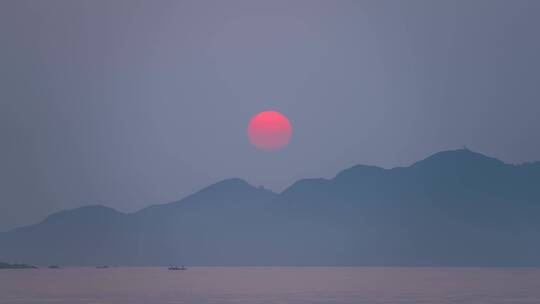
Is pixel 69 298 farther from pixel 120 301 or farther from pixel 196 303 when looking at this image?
pixel 196 303

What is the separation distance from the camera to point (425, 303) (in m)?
142

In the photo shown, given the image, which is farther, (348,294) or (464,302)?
(348,294)

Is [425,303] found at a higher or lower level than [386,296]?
lower

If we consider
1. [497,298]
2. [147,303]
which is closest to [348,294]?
[497,298]

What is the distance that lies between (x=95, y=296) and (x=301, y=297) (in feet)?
105

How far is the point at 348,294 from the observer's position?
172000mm

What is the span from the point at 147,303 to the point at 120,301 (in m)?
5.18

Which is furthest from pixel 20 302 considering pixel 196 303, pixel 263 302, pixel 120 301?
pixel 263 302

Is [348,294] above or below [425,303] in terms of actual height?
above

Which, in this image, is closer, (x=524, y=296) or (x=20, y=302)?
(x=20, y=302)

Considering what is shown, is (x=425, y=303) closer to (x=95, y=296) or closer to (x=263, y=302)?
(x=263, y=302)

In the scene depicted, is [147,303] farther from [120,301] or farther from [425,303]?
[425,303]

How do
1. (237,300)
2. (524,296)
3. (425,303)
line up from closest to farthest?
1. (425,303)
2. (237,300)
3. (524,296)

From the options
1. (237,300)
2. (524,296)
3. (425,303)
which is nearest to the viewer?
(425,303)
